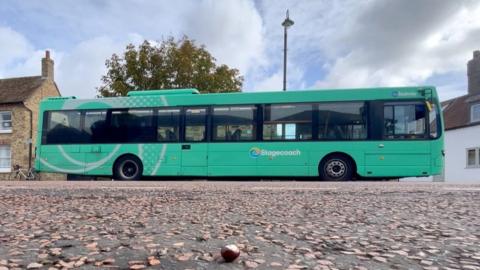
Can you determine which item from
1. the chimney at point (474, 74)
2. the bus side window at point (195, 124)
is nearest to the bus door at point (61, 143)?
the bus side window at point (195, 124)

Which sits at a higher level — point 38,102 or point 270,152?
point 38,102

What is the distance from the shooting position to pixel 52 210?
489 centimetres

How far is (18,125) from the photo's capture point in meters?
27.4

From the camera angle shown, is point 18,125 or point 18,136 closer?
point 18,136

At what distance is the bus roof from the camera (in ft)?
39.9

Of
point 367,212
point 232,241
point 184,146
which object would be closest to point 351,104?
point 184,146

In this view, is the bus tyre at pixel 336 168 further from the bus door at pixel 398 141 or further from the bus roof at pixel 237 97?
the bus roof at pixel 237 97

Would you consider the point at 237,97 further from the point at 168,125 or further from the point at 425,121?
the point at 425,121

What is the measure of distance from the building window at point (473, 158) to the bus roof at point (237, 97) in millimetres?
15929

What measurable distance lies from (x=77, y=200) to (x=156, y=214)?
7.19ft

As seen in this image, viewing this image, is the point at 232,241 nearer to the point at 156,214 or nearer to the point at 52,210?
the point at 156,214

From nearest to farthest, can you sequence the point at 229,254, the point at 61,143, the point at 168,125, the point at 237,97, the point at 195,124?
1. the point at 229,254
2. the point at 237,97
3. the point at 195,124
4. the point at 168,125
5. the point at 61,143

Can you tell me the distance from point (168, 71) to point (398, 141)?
1651 centimetres

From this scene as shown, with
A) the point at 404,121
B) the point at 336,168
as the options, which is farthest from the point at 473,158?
the point at 336,168
